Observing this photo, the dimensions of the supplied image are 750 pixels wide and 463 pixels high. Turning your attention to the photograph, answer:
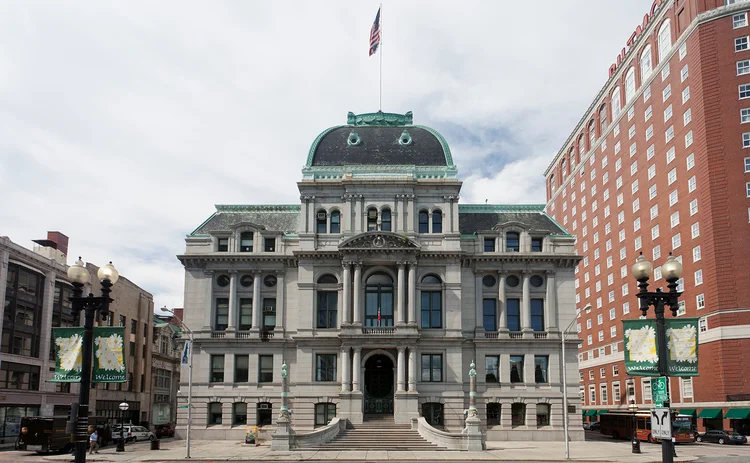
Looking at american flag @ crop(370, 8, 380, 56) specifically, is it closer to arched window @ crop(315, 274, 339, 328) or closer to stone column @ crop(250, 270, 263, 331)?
arched window @ crop(315, 274, 339, 328)

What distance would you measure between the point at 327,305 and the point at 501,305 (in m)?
15.3

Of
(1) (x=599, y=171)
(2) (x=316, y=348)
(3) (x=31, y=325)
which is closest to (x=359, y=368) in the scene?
(2) (x=316, y=348)

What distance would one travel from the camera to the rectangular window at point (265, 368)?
63.3m

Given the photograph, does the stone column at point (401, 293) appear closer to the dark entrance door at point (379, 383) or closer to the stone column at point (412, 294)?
the stone column at point (412, 294)

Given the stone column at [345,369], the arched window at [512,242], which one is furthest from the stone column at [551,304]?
the stone column at [345,369]

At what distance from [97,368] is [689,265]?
239 ft

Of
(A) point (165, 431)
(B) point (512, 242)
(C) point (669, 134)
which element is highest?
(C) point (669, 134)

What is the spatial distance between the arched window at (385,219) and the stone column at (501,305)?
1075cm

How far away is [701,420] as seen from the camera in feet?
248

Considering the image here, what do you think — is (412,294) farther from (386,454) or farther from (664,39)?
(664,39)

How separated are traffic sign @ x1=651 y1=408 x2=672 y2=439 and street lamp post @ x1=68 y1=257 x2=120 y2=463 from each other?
57.0 ft

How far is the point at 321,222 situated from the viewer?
64.6m

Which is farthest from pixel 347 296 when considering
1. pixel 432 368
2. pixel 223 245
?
pixel 223 245

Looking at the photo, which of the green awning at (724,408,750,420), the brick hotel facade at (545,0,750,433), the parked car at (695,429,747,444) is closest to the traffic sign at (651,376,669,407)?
the parked car at (695,429,747,444)
